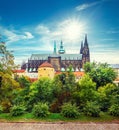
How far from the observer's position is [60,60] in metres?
58.5

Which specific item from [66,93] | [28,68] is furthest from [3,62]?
[28,68]

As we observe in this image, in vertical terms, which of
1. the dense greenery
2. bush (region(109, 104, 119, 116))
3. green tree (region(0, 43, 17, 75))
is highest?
green tree (region(0, 43, 17, 75))

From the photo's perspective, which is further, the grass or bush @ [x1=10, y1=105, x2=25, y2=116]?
bush @ [x1=10, y1=105, x2=25, y2=116]

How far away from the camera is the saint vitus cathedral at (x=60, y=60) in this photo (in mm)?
57475

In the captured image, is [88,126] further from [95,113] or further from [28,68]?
[28,68]

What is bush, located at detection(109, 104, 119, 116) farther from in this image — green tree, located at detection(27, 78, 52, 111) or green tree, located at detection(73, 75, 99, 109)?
green tree, located at detection(27, 78, 52, 111)

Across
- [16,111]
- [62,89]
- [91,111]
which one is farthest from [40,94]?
[91,111]

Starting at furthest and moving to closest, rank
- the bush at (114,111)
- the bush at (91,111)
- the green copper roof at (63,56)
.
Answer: the green copper roof at (63,56)
the bush at (114,111)
the bush at (91,111)

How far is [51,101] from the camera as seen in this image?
50.5 feet

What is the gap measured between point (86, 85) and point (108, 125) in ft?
15.3

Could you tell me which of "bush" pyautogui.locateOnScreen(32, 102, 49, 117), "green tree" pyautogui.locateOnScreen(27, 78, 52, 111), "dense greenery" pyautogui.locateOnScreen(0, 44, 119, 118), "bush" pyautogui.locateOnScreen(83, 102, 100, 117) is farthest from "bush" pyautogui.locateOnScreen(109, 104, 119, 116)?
"green tree" pyautogui.locateOnScreen(27, 78, 52, 111)

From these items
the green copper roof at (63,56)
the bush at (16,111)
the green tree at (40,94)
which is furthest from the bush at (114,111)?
the green copper roof at (63,56)

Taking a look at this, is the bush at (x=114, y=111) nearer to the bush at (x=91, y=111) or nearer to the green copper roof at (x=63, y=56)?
the bush at (x=91, y=111)

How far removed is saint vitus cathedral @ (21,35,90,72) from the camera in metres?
57.5
